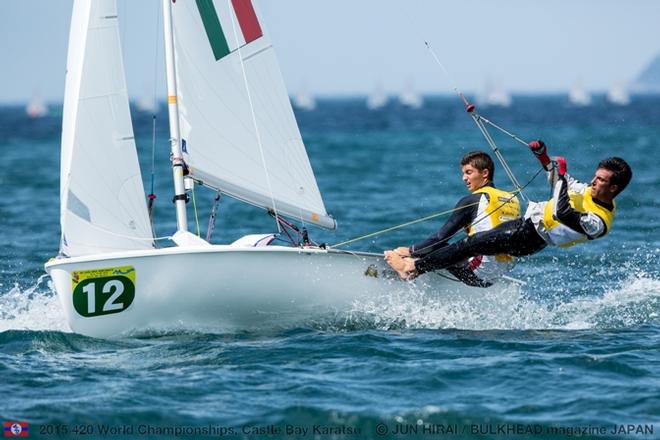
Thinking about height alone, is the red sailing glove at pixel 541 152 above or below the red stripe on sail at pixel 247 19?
below

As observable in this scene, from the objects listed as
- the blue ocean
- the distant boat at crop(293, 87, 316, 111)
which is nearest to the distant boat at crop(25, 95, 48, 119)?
the distant boat at crop(293, 87, 316, 111)

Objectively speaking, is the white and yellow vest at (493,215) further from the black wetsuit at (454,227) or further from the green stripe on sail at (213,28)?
the green stripe on sail at (213,28)

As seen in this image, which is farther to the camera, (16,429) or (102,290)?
(102,290)

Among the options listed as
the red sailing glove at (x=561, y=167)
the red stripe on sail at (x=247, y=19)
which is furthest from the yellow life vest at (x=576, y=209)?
the red stripe on sail at (x=247, y=19)

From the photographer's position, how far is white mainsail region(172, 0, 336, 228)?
753 centimetres

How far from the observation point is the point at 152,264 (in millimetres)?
6984

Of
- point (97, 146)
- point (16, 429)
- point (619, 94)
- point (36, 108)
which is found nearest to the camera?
point (16, 429)

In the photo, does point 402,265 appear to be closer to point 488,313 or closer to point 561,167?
point 488,313

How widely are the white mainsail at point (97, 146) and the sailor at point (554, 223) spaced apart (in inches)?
76.9

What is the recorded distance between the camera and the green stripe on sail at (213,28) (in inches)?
296

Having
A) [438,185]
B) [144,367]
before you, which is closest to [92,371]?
[144,367]

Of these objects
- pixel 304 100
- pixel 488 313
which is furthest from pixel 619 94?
pixel 488 313

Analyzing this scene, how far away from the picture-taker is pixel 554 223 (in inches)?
277

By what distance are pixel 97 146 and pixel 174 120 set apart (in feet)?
1.89
